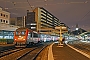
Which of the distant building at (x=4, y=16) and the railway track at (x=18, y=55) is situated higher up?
the distant building at (x=4, y=16)

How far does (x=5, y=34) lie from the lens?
203 ft

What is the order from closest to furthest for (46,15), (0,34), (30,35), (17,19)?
(30,35), (0,34), (17,19), (46,15)

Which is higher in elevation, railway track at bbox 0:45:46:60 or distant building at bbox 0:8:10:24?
distant building at bbox 0:8:10:24

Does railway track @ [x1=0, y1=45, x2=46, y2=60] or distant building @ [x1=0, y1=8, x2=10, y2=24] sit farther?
distant building @ [x1=0, y1=8, x2=10, y2=24]

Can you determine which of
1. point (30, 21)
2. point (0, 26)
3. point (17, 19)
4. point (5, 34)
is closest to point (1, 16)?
point (5, 34)

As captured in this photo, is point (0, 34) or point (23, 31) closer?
point (23, 31)

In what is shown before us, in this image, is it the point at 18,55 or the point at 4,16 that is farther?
the point at 4,16

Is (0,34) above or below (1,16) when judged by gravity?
below

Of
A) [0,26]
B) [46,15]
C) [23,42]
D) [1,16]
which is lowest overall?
[23,42]

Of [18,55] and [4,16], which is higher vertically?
[4,16]

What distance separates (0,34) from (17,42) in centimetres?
2683

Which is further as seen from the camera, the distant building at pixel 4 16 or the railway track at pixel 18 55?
the distant building at pixel 4 16

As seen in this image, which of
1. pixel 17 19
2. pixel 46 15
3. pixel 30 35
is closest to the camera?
pixel 30 35

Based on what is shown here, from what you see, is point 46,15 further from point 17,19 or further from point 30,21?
point 17,19
